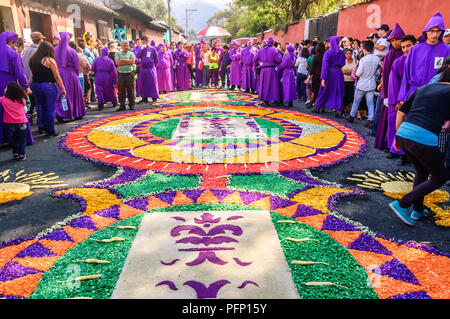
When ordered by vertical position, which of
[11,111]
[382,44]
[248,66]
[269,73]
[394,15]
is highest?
[394,15]

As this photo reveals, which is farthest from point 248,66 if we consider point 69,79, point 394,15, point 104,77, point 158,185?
point 158,185

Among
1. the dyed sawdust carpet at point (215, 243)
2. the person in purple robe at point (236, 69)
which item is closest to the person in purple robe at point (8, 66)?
the dyed sawdust carpet at point (215, 243)

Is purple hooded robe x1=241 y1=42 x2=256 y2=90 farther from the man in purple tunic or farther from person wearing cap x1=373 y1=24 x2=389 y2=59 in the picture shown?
the man in purple tunic

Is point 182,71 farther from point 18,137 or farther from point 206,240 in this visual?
point 206,240

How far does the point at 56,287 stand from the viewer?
1948 millimetres

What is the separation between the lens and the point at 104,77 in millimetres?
8430

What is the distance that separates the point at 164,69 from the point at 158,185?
8.52 metres

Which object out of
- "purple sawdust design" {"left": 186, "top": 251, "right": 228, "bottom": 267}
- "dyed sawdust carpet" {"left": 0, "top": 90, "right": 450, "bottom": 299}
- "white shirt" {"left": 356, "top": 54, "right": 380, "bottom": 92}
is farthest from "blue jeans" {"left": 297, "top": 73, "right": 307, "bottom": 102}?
"purple sawdust design" {"left": 186, "top": 251, "right": 228, "bottom": 267}

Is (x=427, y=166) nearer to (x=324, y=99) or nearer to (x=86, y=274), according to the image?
(x=86, y=274)

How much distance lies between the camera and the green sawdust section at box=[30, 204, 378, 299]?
6.22 ft

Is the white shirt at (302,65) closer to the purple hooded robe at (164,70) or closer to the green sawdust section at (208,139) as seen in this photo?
the green sawdust section at (208,139)

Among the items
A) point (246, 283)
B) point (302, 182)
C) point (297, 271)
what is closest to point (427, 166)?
point (302, 182)

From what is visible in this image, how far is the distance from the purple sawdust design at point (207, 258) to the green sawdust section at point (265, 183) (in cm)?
128
